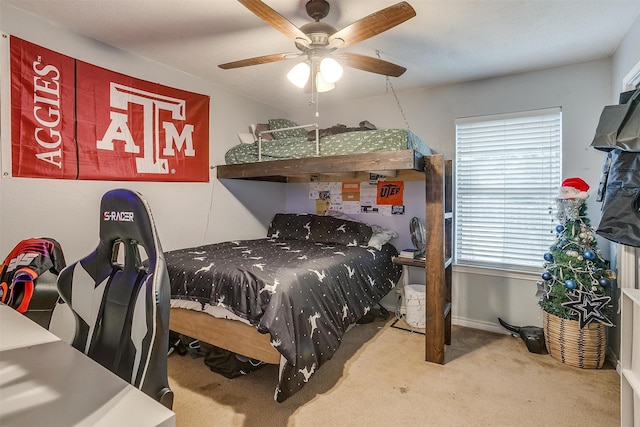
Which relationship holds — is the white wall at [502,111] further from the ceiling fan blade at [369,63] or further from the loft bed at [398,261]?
the ceiling fan blade at [369,63]

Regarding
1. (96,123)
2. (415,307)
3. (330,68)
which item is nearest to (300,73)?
(330,68)

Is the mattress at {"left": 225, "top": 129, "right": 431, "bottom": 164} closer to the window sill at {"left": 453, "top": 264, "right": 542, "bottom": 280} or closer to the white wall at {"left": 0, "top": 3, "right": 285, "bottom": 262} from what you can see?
the white wall at {"left": 0, "top": 3, "right": 285, "bottom": 262}

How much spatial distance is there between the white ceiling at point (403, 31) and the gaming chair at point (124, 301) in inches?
60.3

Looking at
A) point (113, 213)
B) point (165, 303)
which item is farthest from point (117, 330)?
point (113, 213)

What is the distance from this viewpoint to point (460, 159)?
10.7ft

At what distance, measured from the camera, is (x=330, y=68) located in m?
1.99

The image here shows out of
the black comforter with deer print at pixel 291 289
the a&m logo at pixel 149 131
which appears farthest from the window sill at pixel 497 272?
the a&m logo at pixel 149 131

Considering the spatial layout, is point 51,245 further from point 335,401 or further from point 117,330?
point 335,401

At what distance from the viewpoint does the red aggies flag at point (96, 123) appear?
2.12 metres

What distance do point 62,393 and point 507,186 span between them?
11.0 feet

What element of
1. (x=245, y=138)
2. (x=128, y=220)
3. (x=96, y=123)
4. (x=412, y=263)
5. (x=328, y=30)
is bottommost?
(x=412, y=263)

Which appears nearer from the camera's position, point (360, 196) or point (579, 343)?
point (579, 343)

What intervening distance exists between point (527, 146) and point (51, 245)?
3644 millimetres

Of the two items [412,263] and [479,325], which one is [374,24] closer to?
[412,263]
